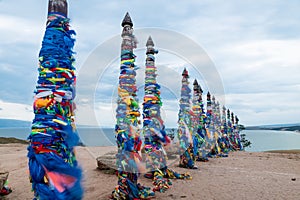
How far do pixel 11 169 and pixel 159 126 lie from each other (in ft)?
26.9

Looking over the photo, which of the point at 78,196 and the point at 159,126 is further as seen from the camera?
the point at 159,126

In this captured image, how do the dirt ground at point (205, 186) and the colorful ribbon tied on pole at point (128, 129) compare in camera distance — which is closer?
the colorful ribbon tied on pole at point (128, 129)

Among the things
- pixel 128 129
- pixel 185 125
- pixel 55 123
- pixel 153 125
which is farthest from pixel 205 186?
pixel 55 123

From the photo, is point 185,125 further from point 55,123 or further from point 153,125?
point 55,123

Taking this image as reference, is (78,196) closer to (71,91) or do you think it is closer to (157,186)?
(71,91)

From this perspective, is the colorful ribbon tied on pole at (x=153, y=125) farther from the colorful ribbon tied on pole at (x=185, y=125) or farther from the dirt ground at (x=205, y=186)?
the colorful ribbon tied on pole at (x=185, y=125)

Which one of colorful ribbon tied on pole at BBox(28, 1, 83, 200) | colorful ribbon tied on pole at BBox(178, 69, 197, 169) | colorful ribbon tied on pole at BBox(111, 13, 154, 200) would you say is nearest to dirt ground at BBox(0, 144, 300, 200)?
colorful ribbon tied on pole at BBox(111, 13, 154, 200)

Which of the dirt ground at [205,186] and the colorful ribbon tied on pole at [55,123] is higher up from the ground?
the colorful ribbon tied on pole at [55,123]

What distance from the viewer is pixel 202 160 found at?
16156 mm

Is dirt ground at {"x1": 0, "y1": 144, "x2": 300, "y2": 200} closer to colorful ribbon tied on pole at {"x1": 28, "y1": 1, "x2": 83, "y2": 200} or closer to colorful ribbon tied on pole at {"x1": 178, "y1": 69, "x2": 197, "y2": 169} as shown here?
A: colorful ribbon tied on pole at {"x1": 178, "y1": 69, "x2": 197, "y2": 169}

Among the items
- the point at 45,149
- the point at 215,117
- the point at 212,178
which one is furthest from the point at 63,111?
the point at 215,117

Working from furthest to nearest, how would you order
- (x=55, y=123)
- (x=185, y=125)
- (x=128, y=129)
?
1. (x=185, y=125)
2. (x=128, y=129)
3. (x=55, y=123)

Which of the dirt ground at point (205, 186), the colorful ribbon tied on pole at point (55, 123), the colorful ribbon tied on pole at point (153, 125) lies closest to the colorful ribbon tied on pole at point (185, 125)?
the dirt ground at point (205, 186)

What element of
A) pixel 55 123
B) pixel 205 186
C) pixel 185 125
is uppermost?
pixel 55 123
